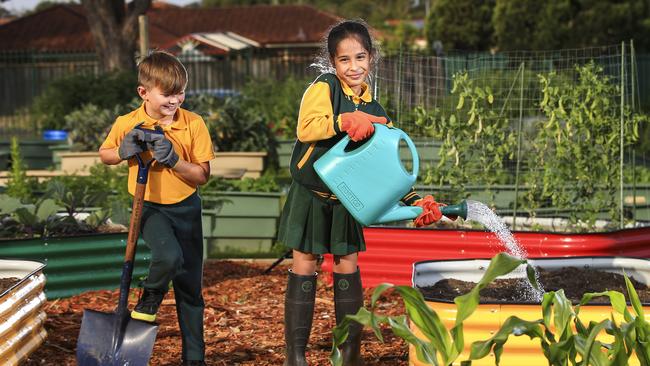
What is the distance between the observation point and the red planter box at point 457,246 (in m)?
6.08

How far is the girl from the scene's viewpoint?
4254mm

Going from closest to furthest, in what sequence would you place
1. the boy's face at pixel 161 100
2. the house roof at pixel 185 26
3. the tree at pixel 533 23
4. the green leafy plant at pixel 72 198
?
the boy's face at pixel 161 100, the green leafy plant at pixel 72 198, the tree at pixel 533 23, the house roof at pixel 185 26

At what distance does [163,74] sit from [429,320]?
5.14 ft

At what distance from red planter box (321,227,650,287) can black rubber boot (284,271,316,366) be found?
1763 millimetres

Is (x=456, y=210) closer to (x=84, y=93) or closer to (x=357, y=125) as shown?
(x=357, y=125)

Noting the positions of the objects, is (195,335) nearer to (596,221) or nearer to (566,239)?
(566,239)

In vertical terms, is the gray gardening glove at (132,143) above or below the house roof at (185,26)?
below

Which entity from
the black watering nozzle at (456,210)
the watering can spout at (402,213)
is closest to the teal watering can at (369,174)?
the watering can spout at (402,213)

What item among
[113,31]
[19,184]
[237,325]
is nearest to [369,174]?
[237,325]

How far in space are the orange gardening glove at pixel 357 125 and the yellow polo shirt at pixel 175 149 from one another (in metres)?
0.65

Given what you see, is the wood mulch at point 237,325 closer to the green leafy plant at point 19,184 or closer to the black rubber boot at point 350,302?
the black rubber boot at point 350,302

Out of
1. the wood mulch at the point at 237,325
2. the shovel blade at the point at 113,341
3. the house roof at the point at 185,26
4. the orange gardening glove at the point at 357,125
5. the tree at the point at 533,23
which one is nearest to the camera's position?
the orange gardening glove at the point at 357,125

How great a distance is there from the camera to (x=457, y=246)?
6.26 m

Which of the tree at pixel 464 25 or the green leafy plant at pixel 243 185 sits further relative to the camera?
the tree at pixel 464 25
